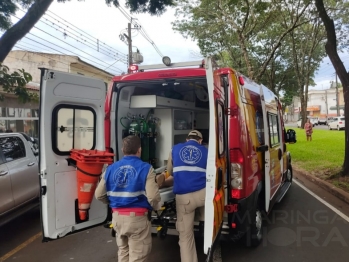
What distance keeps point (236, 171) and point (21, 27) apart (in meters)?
5.80

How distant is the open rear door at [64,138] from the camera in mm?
3475

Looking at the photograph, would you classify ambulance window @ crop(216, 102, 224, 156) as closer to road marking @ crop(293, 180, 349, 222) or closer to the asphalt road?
the asphalt road

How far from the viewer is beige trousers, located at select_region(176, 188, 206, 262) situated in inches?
133

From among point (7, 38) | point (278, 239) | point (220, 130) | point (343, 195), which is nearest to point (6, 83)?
point (7, 38)

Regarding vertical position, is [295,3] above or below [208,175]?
above

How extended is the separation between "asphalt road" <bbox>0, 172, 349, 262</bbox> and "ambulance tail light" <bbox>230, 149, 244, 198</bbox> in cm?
101

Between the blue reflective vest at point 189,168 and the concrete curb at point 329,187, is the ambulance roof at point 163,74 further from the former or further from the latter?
the concrete curb at point 329,187

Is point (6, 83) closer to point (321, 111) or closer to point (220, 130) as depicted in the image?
point (220, 130)

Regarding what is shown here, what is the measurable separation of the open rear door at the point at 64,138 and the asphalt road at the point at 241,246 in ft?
2.80

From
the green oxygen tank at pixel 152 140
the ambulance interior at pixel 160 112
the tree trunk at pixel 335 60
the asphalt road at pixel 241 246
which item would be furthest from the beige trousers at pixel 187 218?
the tree trunk at pixel 335 60

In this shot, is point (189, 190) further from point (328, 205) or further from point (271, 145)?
point (328, 205)

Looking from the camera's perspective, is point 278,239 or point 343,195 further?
point 343,195

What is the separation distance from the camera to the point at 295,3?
56.2ft

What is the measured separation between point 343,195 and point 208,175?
17.3ft
